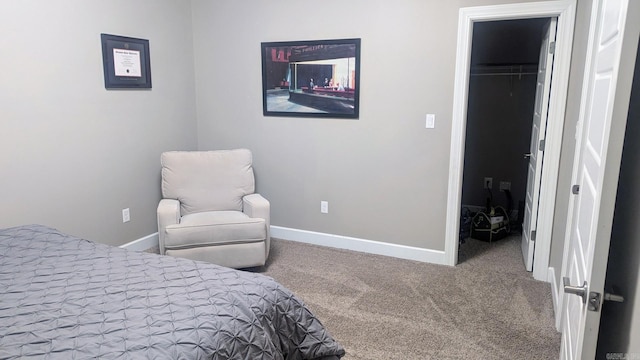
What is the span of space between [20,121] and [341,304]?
7.88ft

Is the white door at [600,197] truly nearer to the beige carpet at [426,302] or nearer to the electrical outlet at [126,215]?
the beige carpet at [426,302]

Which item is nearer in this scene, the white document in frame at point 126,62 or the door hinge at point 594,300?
the door hinge at point 594,300

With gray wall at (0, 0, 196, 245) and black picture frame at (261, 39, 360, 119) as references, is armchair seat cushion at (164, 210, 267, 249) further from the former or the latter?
black picture frame at (261, 39, 360, 119)

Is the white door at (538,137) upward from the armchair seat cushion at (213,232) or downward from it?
upward

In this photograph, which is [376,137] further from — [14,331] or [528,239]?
[14,331]

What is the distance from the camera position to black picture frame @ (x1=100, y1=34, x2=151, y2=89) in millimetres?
3451

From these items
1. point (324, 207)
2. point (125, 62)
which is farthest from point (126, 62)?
point (324, 207)

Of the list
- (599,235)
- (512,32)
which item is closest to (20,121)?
(599,235)

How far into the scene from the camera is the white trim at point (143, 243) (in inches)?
151

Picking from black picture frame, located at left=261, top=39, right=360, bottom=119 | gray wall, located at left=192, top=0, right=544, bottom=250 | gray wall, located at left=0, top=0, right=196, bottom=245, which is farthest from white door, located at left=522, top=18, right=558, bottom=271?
gray wall, located at left=0, top=0, right=196, bottom=245

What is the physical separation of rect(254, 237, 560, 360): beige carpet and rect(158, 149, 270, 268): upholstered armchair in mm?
347

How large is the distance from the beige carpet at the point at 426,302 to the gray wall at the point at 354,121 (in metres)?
0.36

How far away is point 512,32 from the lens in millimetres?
4473

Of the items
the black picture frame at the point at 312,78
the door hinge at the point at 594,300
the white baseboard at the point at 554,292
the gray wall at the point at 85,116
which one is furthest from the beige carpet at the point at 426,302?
the door hinge at the point at 594,300
